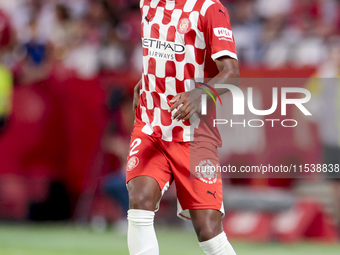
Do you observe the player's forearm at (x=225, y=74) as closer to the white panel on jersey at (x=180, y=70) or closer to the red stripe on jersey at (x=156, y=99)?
the white panel on jersey at (x=180, y=70)

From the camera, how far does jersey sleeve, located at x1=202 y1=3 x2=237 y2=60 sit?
3.61m

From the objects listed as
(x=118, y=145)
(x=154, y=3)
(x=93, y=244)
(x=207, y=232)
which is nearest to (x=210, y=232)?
(x=207, y=232)

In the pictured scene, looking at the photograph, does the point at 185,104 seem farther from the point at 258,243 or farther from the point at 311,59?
the point at 311,59

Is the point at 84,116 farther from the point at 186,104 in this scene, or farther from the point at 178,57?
the point at 186,104

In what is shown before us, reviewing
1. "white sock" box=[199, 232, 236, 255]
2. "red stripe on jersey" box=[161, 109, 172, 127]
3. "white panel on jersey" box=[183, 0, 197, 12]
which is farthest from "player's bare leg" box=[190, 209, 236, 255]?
"white panel on jersey" box=[183, 0, 197, 12]

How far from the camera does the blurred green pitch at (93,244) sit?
6.51 metres

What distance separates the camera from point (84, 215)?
8.47 meters

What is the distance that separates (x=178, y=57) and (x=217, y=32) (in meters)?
Answer: 0.33

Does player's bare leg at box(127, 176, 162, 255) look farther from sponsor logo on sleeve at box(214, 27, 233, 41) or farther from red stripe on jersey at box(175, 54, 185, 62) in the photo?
sponsor logo on sleeve at box(214, 27, 233, 41)

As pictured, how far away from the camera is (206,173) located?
12.1ft

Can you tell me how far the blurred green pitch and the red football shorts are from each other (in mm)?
2899

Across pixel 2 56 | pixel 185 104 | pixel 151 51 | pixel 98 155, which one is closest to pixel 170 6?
pixel 151 51

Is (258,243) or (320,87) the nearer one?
(258,243)

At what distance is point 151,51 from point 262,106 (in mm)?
4245
